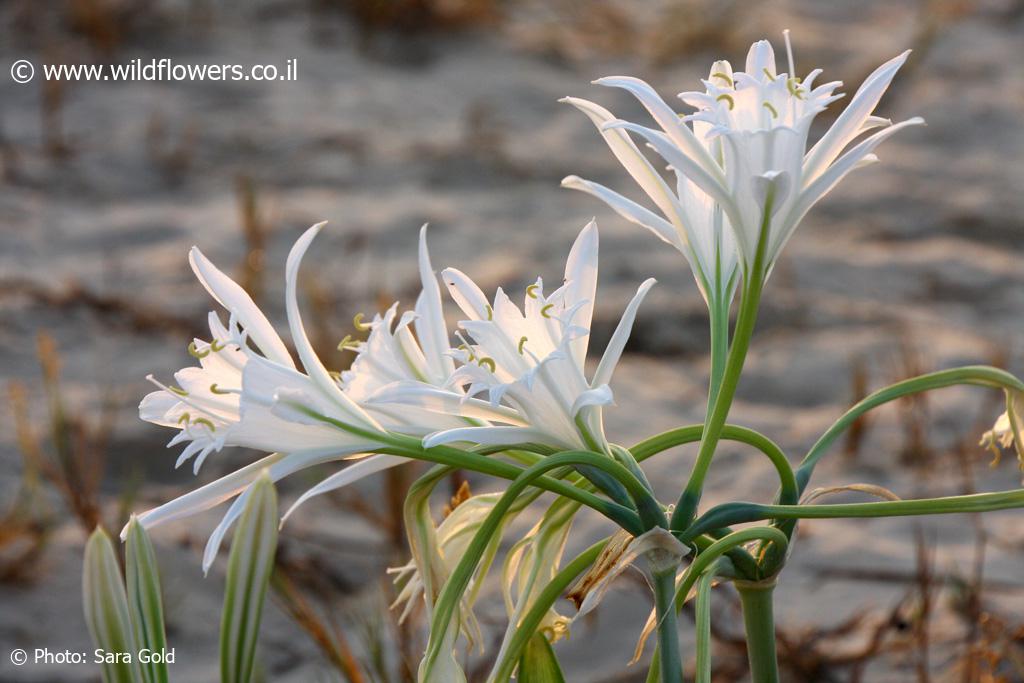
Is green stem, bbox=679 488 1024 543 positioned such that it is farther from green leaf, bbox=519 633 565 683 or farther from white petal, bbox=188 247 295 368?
white petal, bbox=188 247 295 368

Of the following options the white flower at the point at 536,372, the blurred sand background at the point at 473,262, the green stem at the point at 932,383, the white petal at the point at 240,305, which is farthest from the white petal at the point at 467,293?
the blurred sand background at the point at 473,262

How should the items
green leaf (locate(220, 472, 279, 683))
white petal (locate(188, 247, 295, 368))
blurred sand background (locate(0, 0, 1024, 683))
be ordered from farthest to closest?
1. blurred sand background (locate(0, 0, 1024, 683))
2. white petal (locate(188, 247, 295, 368))
3. green leaf (locate(220, 472, 279, 683))

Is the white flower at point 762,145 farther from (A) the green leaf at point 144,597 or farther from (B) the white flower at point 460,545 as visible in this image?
(A) the green leaf at point 144,597

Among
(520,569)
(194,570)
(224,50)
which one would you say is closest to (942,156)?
(224,50)

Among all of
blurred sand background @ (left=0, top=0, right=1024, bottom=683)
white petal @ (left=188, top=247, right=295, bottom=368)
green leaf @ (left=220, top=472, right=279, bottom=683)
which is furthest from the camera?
blurred sand background @ (left=0, top=0, right=1024, bottom=683)

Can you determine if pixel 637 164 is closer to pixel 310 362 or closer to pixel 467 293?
pixel 467 293

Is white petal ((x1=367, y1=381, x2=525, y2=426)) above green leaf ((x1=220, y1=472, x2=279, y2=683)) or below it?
above

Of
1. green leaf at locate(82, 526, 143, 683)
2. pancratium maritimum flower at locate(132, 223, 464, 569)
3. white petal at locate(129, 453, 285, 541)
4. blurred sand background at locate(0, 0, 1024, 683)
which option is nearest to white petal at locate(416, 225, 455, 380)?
pancratium maritimum flower at locate(132, 223, 464, 569)
